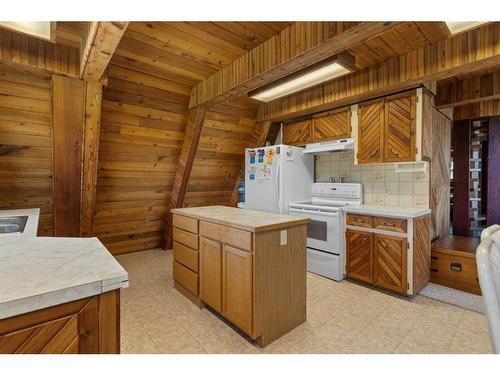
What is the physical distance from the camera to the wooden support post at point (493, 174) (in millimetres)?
3750

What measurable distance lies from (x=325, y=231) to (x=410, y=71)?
1.93 meters

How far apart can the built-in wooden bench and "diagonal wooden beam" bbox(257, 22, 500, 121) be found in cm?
185

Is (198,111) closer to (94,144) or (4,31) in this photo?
(94,144)

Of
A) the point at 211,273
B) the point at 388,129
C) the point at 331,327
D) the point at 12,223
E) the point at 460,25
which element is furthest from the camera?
the point at 388,129

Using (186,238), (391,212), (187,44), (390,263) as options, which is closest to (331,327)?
(390,263)

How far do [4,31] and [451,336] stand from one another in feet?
14.3

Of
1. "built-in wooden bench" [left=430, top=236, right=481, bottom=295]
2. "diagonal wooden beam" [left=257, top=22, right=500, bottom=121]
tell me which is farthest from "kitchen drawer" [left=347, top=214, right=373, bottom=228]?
"diagonal wooden beam" [left=257, top=22, right=500, bottom=121]

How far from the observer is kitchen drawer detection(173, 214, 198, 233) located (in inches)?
105

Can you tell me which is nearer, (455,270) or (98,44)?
(98,44)

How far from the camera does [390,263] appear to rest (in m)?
2.89

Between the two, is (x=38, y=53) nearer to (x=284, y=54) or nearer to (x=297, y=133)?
(x=284, y=54)

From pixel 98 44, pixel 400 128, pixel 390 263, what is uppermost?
pixel 98 44

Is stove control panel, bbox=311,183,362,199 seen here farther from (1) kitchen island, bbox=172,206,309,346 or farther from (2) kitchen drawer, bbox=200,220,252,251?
(2) kitchen drawer, bbox=200,220,252,251

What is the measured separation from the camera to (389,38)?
92.7 inches
